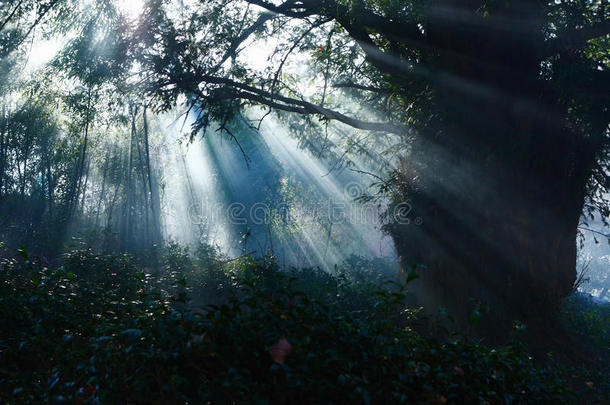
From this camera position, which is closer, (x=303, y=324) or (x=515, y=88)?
(x=303, y=324)

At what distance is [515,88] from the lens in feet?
20.5

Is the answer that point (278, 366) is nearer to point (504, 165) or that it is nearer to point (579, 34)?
point (504, 165)

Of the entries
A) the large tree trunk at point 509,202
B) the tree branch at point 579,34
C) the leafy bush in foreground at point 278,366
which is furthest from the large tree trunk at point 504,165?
the leafy bush in foreground at point 278,366

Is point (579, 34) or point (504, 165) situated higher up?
point (579, 34)

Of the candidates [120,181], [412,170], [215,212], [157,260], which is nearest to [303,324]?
[412,170]

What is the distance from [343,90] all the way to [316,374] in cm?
1003

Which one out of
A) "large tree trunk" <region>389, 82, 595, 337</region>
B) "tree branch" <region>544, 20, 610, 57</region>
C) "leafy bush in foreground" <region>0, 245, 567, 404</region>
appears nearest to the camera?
"leafy bush in foreground" <region>0, 245, 567, 404</region>

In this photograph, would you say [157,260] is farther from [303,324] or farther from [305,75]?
[303,324]

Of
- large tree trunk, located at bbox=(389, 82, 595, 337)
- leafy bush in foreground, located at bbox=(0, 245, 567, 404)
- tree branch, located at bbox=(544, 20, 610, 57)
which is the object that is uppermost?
tree branch, located at bbox=(544, 20, 610, 57)

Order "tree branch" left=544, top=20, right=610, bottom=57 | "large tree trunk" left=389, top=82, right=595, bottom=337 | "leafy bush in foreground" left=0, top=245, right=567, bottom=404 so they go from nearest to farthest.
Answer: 1. "leafy bush in foreground" left=0, top=245, right=567, bottom=404
2. "tree branch" left=544, top=20, right=610, bottom=57
3. "large tree trunk" left=389, top=82, right=595, bottom=337

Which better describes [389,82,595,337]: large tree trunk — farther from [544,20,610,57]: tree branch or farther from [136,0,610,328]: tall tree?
[544,20,610,57]: tree branch

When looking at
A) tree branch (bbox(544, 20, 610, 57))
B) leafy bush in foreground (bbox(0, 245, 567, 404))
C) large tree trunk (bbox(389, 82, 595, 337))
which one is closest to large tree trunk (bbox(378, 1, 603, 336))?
large tree trunk (bbox(389, 82, 595, 337))

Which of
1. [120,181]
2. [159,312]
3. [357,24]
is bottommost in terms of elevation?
[159,312]

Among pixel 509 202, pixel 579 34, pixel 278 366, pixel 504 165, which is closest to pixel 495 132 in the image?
pixel 504 165
